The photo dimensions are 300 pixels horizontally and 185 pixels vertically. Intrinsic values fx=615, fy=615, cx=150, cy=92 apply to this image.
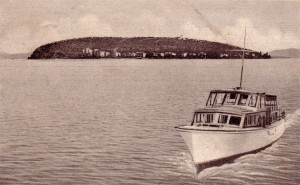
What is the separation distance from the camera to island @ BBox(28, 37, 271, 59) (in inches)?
179

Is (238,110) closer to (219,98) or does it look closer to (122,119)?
(219,98)

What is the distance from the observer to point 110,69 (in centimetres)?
458

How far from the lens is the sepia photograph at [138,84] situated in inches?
171

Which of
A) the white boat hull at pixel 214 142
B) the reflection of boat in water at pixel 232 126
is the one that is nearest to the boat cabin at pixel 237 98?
the reflection of boat in water at pixel 232 126

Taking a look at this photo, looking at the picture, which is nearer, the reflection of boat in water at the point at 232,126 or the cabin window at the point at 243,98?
the reflection of boat in water at the point at 232,126

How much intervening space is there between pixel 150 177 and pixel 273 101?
109cm

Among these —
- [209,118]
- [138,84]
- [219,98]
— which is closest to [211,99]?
[219,98]

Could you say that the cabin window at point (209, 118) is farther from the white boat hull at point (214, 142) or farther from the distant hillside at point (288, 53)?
the distant hillside at point (288, 53)

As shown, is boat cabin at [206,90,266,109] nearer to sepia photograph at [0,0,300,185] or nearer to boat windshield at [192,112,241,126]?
sepia photograph at [0,0,300,185]

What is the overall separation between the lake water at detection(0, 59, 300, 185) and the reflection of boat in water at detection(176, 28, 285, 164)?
0.06 m

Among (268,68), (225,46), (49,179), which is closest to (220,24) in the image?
(225,46)

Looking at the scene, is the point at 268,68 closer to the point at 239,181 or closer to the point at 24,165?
the point at 239,181

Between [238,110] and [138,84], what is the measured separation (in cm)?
75

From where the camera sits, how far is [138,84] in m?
4.51
